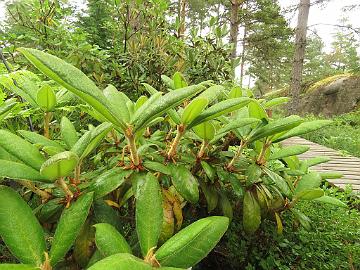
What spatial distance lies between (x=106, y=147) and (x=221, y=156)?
50cm

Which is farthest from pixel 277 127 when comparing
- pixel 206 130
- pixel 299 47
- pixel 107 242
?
pixel 299 47

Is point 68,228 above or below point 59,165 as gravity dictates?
below

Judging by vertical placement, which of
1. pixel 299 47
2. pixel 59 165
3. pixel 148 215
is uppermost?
pixel 299 47

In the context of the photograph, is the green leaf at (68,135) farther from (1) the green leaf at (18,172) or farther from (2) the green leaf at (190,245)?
(2) the green leaf at (190,245)

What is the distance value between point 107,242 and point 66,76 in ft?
1.12

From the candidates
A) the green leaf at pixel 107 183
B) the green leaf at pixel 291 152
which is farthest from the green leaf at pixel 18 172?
the green leaf at pixel 291 152

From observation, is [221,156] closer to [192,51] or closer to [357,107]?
Answer: [192,51]

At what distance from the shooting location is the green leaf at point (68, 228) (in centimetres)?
59

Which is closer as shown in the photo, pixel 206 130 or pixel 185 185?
pixel 185 185

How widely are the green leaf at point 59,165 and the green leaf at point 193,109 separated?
30cm

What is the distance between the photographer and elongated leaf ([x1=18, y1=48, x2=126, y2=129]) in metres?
0.56

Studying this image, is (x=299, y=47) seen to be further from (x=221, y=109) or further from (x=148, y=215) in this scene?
(x=148, y=215)

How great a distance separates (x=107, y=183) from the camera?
0.72 metres

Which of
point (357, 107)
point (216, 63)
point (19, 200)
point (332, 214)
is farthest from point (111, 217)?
point (357, 107)
